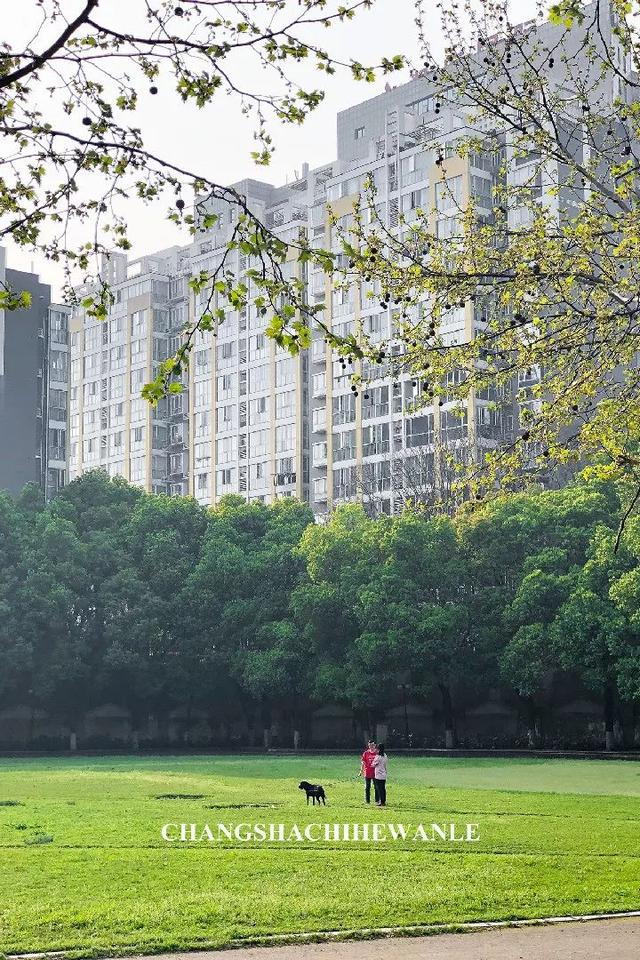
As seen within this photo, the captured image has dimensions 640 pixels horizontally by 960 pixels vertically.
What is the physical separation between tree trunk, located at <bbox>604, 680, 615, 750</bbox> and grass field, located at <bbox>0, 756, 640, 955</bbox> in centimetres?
1528

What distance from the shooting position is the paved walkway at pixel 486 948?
10.0m

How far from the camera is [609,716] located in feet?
151

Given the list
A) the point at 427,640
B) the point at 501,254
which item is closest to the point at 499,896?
the point at 501,254

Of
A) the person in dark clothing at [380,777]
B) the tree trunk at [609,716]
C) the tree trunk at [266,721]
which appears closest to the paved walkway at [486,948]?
the person in dark clothing at [380,777]

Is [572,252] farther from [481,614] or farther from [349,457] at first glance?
[349,457]

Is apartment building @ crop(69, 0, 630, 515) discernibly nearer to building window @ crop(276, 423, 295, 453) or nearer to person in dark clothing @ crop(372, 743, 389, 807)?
building window @ crop(276, 423, 295, 453)

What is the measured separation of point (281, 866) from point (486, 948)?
209 inches

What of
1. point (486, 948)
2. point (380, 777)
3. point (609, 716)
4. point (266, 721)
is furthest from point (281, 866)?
point (266, 721)

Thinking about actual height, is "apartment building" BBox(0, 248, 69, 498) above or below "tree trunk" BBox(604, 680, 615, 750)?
above

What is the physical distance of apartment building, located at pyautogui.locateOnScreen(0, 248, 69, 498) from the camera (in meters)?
85.4

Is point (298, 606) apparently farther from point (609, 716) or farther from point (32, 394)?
point (32, 394)

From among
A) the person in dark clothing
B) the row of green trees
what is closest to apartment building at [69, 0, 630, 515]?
the row of green trees

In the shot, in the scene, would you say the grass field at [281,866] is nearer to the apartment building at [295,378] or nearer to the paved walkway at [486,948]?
the paved walkway at [486,948]

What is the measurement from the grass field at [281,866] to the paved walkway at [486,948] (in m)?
0.58
